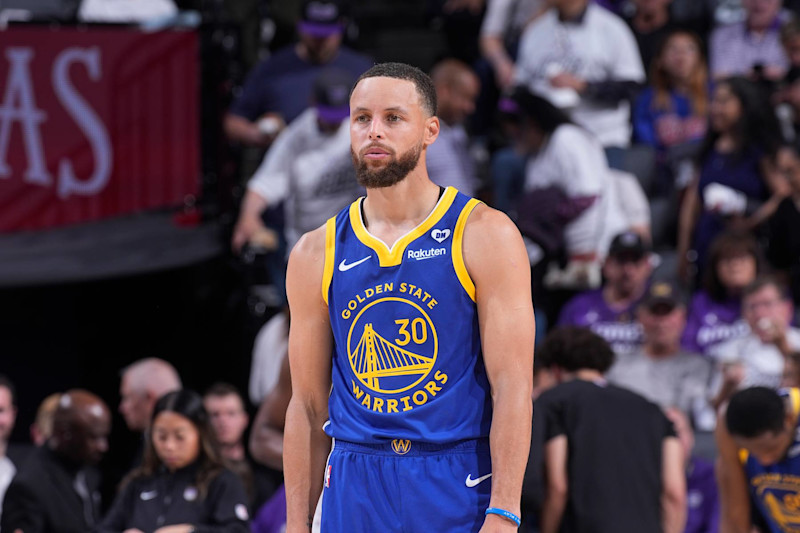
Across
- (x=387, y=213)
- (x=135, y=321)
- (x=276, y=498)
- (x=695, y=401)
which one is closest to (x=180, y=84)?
(x=135, y=321)

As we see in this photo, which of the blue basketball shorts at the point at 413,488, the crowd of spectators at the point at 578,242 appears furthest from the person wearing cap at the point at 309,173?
the blue basketball shorts at the point at 413,488

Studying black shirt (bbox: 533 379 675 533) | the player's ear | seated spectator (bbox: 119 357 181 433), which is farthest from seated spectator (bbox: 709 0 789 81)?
the player's ear

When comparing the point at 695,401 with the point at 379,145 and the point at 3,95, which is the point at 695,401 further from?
the point at 3,95

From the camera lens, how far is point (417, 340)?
3686 mm

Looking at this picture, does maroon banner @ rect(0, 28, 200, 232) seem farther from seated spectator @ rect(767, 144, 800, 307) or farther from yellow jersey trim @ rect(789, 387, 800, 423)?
yellow jersey trim @ rect(789, 387, 800, 423)

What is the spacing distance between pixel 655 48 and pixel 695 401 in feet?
11.9

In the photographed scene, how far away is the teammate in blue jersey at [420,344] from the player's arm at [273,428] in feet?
8.63

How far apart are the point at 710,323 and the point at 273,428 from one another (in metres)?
2.87

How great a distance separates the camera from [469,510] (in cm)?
365

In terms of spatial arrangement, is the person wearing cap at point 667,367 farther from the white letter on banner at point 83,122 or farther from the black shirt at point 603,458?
the white letter on banner at point 83,122

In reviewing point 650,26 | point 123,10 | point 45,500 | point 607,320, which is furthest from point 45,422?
point 650,26

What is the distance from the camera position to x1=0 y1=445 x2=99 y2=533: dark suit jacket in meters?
6.57

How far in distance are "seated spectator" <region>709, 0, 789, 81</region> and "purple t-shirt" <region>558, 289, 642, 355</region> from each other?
8.19 ft

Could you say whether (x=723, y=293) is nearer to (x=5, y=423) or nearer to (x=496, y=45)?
(x=496, y=45)
